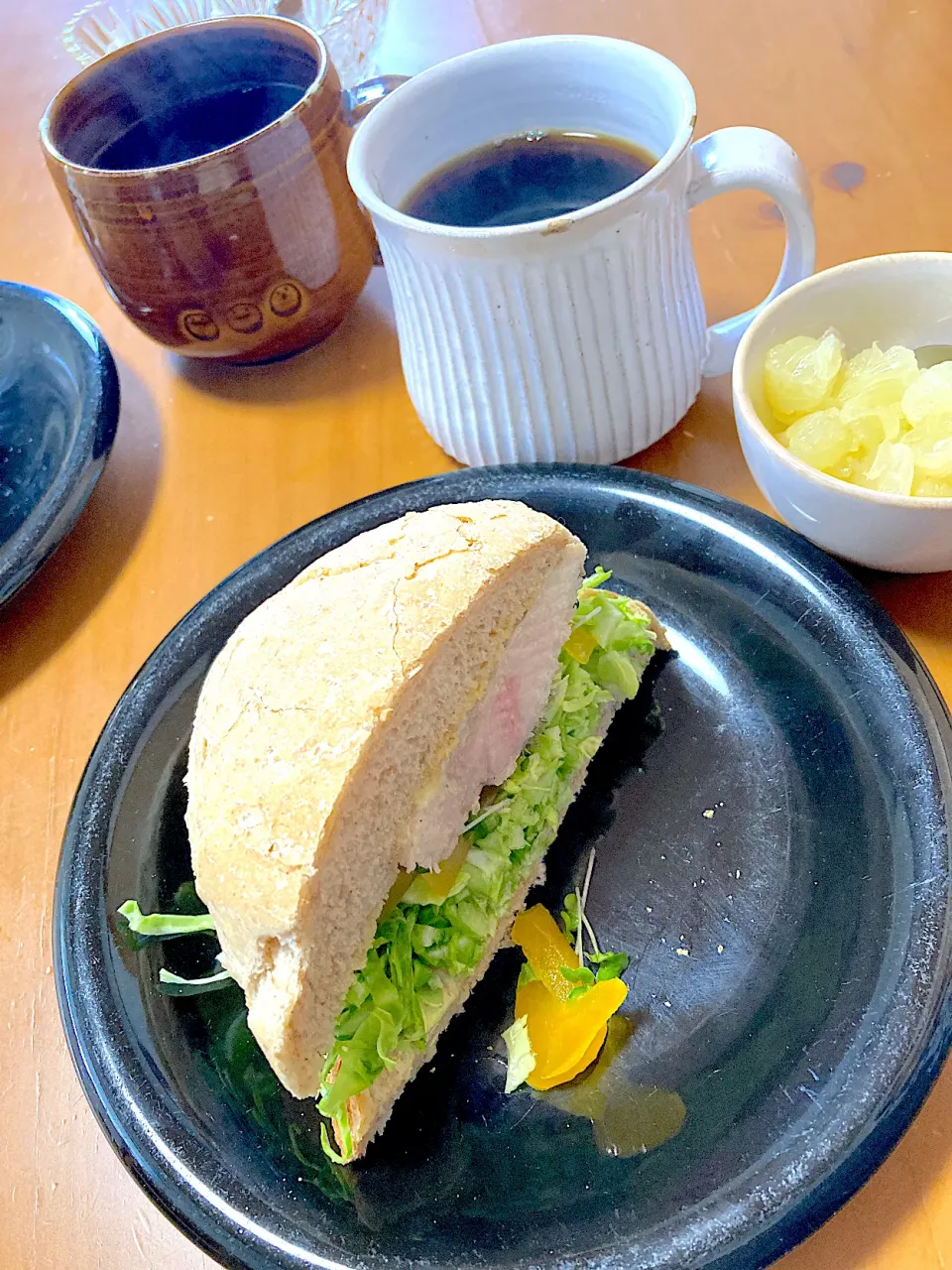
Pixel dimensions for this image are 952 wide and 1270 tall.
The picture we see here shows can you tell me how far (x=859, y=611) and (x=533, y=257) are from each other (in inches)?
22.5

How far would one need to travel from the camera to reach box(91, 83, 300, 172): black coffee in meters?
1.51

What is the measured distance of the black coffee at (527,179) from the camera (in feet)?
4.34

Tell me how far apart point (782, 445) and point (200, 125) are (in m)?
1.07

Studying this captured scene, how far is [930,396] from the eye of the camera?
113cm

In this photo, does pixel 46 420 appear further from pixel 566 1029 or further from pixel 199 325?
pixel 566 1029

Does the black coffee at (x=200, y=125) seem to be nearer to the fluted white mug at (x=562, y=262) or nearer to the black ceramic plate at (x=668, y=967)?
the fluted white mug at (x=562, y=262)

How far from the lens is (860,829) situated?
3.43 feet

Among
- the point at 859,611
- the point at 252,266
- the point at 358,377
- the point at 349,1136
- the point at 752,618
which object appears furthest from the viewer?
the point at 358,377

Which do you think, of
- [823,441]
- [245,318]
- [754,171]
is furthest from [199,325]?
[823,441]

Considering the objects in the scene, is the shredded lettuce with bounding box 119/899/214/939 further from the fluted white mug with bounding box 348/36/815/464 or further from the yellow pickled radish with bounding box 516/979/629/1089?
the fluted white mug with bounding box 348/36/815/464

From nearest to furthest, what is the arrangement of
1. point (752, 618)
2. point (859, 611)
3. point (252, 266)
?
point (859, 611) → point (752, 618) → point (252, 266)

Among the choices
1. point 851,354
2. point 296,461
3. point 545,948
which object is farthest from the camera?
point 296,461

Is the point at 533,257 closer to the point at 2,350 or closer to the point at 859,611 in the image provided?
the point at 859,611

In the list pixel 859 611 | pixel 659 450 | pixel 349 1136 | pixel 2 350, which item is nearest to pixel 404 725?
pixel 349 1136
